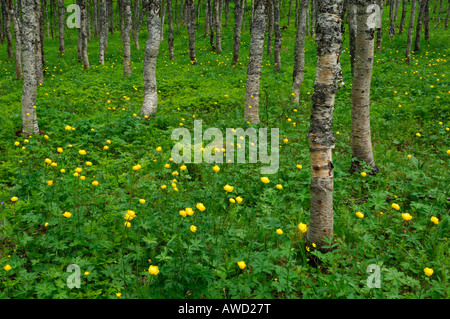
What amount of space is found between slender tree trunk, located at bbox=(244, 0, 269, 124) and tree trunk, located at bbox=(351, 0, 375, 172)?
243 centimetres

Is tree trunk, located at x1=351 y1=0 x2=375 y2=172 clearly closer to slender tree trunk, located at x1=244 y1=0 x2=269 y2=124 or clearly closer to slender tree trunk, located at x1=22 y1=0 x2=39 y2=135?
slender tree trunk, located at x1=244 y1=0 x2=269 y2=124

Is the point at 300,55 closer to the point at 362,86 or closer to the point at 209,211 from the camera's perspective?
the point at 362,86

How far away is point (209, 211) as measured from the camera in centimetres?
418

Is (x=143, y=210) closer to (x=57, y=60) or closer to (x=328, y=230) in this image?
(x=328, y=230)

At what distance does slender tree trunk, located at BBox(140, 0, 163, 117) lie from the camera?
7.70 metres

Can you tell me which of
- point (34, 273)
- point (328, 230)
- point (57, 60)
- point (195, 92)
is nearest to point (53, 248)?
point (34, 273)

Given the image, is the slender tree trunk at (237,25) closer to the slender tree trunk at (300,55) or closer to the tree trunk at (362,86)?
the slender tree trunk at (300,55)

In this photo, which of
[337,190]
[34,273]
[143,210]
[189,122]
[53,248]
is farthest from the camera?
[189,122]

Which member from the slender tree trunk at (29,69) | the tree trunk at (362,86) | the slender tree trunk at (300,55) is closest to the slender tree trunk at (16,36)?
the slender tree trunk at (29,69)

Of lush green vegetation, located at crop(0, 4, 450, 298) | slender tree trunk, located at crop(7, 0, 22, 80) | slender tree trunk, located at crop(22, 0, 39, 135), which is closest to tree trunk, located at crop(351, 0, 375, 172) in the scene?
lush green vegetation, located at crop(0, 4, 450, 298)

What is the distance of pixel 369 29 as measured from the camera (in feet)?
16.7

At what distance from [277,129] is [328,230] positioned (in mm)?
4356

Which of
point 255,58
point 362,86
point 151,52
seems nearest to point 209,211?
point 362,86

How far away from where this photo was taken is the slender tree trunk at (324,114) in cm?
303
